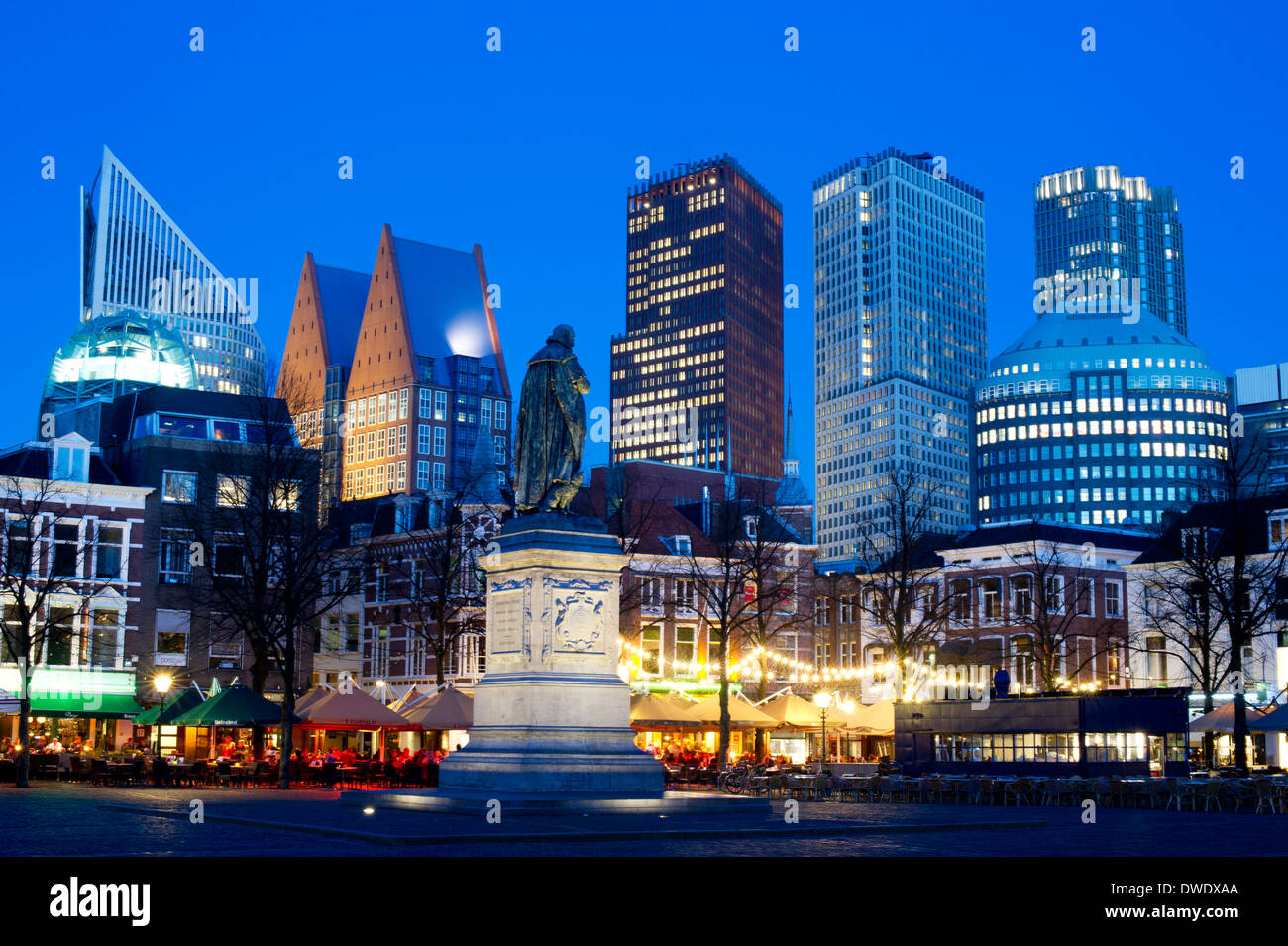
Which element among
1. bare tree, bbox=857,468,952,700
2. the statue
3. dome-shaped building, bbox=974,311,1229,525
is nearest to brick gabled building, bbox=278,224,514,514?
dome-shaped building, bbox=974,311,1229,525

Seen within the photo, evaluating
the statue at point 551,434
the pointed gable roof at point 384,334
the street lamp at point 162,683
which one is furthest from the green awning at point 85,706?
the pointed gable roof at point 384,334

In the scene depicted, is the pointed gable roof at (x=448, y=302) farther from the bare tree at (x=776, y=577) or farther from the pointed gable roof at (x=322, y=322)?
the bare tree at (x=776, y=577)

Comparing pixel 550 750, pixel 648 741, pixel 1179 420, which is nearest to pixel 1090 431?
pixel 1179 420

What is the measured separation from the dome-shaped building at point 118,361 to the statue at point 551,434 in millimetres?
76580

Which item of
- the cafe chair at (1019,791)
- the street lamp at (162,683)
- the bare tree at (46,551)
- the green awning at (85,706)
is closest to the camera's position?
the cafe chair at (1019,791)

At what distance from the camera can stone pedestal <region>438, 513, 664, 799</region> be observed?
860 inches

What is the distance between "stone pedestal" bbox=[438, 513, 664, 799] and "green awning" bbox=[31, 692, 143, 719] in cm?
4404

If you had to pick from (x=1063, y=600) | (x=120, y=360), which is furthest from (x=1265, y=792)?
(x=120, y=360)

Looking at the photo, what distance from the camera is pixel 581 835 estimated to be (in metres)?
17.4

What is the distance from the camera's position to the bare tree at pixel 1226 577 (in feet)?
138

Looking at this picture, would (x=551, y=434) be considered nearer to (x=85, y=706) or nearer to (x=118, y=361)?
(x=85, y=706)

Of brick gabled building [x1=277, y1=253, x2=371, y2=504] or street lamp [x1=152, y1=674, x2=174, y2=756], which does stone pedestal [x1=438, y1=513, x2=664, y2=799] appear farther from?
brick gabled building [x1=277, y1=253, x2=371, y2=504]

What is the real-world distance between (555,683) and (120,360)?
8265 cm
